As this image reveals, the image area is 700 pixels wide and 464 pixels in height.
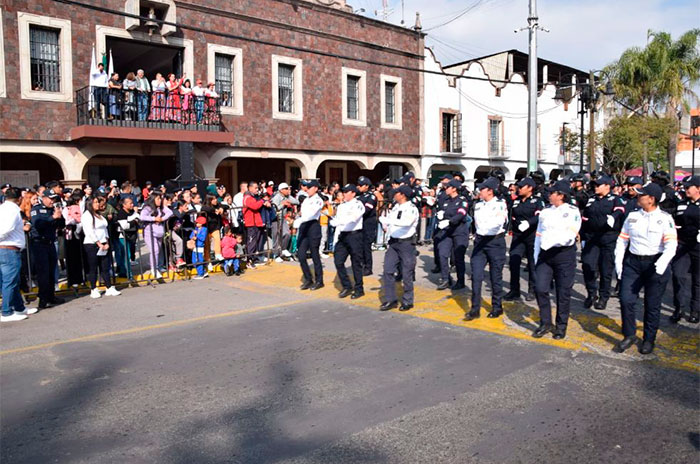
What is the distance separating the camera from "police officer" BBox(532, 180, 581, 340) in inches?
268

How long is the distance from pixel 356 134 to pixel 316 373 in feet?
63.4

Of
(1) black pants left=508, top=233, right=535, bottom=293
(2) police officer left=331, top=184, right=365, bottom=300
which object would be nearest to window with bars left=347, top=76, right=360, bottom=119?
(2) police officer left=331, top=184, right=365, bottom=300

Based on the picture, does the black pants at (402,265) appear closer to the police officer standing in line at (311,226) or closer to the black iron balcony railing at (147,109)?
the police officer standing in line at (311,226)

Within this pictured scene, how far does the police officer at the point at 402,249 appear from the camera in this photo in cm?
844

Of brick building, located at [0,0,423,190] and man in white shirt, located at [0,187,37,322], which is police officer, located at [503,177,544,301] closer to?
brick building, located at [0,0,423,190]

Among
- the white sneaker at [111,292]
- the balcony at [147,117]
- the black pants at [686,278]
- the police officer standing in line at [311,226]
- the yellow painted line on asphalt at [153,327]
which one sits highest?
the balcony at [147,117]

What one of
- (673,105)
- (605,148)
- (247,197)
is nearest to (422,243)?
(247,197)

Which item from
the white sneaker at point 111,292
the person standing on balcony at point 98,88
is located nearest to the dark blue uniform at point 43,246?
the white sneaker at point 111,292

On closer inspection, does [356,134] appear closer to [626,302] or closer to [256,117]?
[256,117]

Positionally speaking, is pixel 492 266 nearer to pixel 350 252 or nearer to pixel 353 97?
pixel 350 252

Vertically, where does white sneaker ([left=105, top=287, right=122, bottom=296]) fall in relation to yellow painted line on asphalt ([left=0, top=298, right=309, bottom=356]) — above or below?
above

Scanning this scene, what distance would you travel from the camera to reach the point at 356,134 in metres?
24.2

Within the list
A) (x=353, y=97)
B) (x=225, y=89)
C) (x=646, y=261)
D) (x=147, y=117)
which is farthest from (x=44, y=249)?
(x=353, y=97)

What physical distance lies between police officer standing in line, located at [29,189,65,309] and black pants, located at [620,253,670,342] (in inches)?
322
